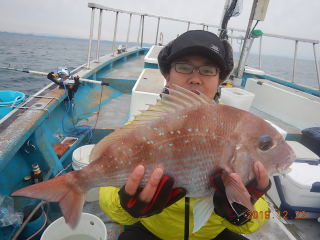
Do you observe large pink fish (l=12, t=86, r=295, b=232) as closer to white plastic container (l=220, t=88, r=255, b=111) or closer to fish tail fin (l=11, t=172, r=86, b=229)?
fish tail fin (l=11, t=172, r=86, b=229)

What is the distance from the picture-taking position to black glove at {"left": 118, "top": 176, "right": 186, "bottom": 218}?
→ 1345 mm

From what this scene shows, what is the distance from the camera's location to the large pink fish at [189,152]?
1.31 metres

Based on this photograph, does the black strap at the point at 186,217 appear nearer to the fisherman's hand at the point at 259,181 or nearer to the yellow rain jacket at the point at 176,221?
the yellow rain jacket at the point at 176,221

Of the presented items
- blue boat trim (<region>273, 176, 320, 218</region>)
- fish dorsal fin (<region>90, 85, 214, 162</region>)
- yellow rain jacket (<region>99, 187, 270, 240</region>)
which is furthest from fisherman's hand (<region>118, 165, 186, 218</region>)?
blue boat trim (<region>273, 176, 320, 218</region>)

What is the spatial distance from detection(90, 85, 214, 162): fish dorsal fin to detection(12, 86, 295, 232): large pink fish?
0.10 ft

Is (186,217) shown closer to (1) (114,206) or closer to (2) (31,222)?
(1) (114,206)

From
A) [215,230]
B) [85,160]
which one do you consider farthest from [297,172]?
[85,160]

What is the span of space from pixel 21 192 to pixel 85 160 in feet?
5.56

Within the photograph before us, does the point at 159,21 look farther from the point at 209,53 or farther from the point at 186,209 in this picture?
the point at 186,209

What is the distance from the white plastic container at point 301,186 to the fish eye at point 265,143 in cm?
180

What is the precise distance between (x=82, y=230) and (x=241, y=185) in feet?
6.18

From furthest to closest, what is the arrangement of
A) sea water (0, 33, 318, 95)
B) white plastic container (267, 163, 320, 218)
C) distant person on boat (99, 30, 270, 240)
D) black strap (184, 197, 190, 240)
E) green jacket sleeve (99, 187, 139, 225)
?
sea water (0, 33, 318, 95)
white plastic container (267, 163, 320, 218)
green jacket sleeve (99, 187, 139, 225)
black strap (184, 197, 190, 240)
distant person on boat (99, 30, 270, 240)

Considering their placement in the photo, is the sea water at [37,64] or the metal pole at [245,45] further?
the sea water at [37,64]

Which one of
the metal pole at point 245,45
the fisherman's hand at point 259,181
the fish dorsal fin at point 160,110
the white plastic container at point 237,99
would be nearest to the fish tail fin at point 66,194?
the fish dorsal fin at point 160,110
